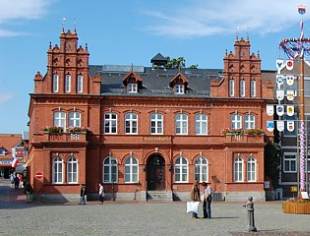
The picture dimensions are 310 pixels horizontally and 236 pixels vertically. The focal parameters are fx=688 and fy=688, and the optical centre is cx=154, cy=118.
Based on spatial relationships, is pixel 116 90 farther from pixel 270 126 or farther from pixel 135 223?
pixel 135 223

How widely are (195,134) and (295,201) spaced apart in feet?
69.3

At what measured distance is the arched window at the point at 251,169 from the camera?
59719 millimetres

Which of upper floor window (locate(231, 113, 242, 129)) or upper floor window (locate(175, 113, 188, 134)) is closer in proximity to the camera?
upper floor window (locate(175, 113, 188, 134))

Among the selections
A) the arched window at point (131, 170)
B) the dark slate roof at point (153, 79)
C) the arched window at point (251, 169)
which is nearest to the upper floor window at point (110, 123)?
the dark slate roof at point (153, 79)

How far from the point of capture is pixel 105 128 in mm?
59156

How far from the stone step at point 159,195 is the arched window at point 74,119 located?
27.7 feet

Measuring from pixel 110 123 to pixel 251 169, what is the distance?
12901 mm

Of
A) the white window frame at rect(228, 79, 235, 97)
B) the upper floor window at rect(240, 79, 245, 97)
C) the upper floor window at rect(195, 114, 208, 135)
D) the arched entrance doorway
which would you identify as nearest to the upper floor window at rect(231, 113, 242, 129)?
the white window frame at rect(228, 79, 235, 97)

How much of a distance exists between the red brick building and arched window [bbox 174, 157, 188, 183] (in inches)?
3.4

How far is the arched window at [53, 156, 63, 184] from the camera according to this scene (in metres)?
56.8

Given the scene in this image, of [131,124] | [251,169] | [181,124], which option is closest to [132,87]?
[131,124]

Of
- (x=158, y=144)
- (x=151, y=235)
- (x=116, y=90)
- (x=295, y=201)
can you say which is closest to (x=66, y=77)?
(x=116, y=90)

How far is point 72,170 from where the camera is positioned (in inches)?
2243

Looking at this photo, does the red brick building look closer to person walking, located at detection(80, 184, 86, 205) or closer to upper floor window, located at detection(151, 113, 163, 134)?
upper floor window, located at detection(151, 113, 163, 134)
